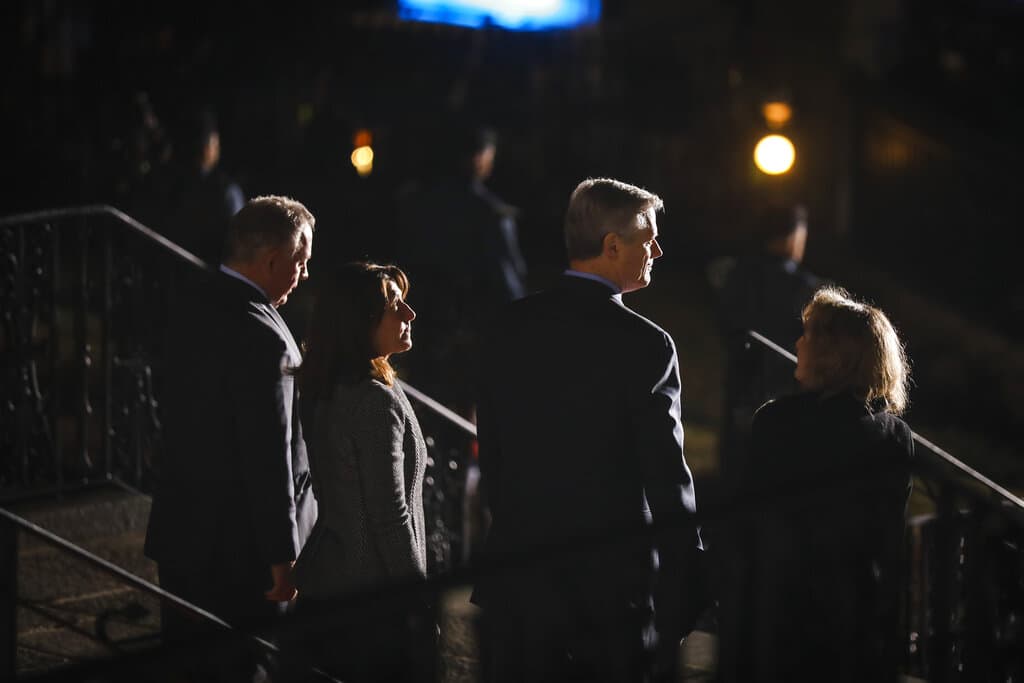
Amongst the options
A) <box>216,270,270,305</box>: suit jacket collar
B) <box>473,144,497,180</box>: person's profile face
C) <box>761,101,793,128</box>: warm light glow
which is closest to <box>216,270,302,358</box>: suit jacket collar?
<box>216,270,270,305</box>: suit jacket collar

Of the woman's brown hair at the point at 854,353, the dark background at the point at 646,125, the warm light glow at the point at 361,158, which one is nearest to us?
the woman's brown hair at the point at 854,353

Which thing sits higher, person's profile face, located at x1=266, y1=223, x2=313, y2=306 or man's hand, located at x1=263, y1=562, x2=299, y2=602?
person's profile face, located at x1=266, y1=223, x2=313, y2=306

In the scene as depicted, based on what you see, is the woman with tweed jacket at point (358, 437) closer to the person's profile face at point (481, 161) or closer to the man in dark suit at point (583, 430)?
the man in dark suit at point (583, 430)

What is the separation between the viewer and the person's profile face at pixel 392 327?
14.3ft

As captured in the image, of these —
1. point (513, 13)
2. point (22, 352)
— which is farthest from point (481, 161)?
point (513, 13)

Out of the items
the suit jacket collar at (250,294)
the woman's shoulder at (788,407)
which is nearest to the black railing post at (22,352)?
the suit jacket collar at (250,294)

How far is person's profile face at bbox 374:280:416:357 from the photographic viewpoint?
434 cm

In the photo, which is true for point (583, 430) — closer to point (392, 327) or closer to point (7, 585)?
point (392, 327)

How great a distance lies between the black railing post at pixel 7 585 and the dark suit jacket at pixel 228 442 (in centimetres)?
44

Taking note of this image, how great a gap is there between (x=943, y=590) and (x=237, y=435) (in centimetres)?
209

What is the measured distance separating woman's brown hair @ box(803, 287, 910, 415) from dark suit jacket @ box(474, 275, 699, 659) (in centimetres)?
48

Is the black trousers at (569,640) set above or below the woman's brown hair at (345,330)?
below

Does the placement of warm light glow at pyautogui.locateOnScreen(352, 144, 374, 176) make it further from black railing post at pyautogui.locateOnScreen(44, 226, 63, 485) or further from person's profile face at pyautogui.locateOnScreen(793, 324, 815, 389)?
person's profile face at pyautogui.locateOnScreen(793, 324, 815, 389)

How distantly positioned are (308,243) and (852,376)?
1.74 meters
